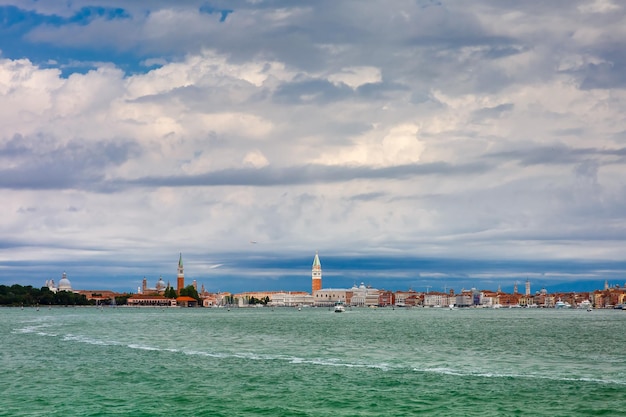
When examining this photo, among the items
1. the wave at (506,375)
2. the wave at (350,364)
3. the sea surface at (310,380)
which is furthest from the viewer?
the wave at (350,364)

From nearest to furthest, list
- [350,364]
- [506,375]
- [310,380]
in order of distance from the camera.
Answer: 1. [310,380]
2. [506,375]
3. [350,364]

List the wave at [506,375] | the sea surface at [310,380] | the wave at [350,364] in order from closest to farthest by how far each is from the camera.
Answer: the sea surface at [310,380] < the wave at [506,375] < the wave at [350,364]

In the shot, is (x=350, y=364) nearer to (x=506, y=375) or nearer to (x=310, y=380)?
(x=310, y=380)

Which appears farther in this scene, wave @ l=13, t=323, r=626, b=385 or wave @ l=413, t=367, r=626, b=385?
wave @ l=13, t=323, r=626, b=385

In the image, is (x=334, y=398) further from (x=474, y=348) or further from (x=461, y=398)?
(x=474, y=348)

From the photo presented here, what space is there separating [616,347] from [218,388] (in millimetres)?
42518

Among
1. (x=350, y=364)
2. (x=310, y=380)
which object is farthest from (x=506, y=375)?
(x=310, y=380)

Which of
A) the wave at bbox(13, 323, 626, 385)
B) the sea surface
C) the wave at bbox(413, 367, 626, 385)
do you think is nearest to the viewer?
the sea surface

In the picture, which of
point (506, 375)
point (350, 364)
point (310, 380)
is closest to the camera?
point (310, 380)

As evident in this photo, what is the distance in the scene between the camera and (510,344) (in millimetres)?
72812

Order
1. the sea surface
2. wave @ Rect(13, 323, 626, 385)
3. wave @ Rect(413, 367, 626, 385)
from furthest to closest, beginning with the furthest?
wave @ Rect(13, 323, 626, 385), wave @ Rect(413, 367, 626, 385), the sea surface

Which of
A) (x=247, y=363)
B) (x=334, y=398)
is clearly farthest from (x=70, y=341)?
(x=334, y=398)

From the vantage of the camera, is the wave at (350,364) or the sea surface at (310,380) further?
the wave at (350,364)

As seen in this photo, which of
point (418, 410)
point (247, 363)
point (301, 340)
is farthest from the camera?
point (301, 340)
